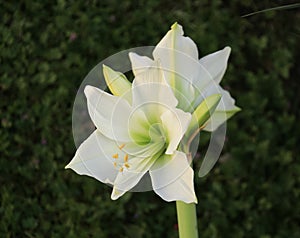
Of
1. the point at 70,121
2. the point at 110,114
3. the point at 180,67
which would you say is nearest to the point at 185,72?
the point at 180,67

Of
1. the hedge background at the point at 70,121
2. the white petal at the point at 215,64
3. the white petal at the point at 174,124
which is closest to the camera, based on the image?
the white petal at the point at 174,124

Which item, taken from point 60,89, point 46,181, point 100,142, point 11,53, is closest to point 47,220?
point 46,181

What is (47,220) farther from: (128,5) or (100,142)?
(100,142)

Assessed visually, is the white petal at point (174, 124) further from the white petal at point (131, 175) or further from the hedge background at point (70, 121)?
the hedge background at point (70, 121)

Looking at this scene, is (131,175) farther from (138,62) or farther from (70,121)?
(70,121)

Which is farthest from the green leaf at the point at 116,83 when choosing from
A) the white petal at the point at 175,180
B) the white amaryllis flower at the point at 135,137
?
the white petal at the point at 175,180

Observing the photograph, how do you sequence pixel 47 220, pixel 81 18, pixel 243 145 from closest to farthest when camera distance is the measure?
1. pixel 47 220
2. pixel 81 18
3. pixel 243 145
